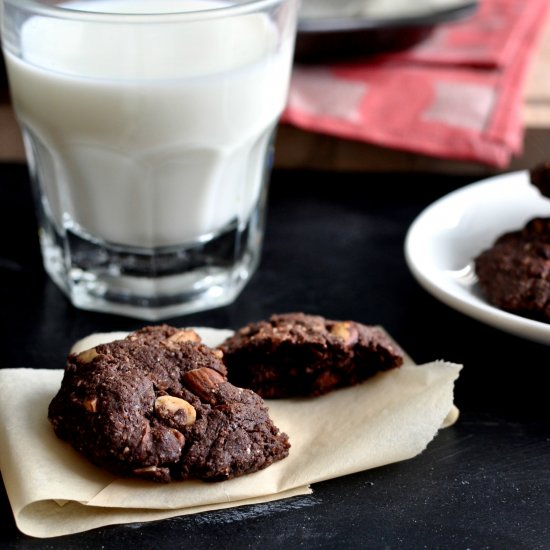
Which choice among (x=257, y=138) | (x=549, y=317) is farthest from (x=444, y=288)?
(x=257, y=138)

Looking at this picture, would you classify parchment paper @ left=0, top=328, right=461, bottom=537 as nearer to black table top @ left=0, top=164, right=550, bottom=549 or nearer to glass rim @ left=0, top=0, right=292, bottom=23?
black table top @ left=0, top=164, right=550, bottom=549

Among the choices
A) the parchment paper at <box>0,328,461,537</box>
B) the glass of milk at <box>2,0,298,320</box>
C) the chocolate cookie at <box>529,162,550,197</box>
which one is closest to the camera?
the parchment paper at <box>0,328,461,537</box>

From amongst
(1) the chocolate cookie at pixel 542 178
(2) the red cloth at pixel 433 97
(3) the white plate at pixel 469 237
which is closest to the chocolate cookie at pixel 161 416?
(3) the white plate at pixel 469 237

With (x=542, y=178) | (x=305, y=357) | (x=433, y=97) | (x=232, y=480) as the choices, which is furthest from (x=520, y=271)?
(x=433, y=97)

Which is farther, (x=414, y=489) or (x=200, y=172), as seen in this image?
(x=200, y=172)

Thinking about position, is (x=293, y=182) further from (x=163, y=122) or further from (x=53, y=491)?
(x=53, y=491)

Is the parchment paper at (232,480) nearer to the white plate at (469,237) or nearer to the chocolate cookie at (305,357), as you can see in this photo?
the chocolate cookie at (305,357)

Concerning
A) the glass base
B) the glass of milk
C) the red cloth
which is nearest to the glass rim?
the glass of milk
